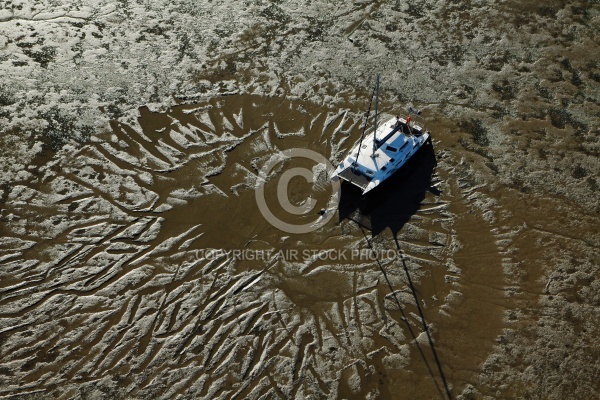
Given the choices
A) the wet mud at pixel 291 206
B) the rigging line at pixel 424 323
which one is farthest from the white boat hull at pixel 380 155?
the rigging line at pixel 424 323

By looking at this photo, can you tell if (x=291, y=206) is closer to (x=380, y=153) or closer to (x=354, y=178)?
(x=354, y=178)

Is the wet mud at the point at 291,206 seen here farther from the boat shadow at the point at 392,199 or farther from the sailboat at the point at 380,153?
the sailboat at the point at 380,153

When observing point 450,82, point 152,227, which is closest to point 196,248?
point 152,227

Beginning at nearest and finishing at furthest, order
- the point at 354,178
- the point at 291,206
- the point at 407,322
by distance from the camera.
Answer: the point at 407,322
the point at 354,178
the point at 291,206

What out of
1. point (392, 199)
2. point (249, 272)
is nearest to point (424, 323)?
point (392, 199)

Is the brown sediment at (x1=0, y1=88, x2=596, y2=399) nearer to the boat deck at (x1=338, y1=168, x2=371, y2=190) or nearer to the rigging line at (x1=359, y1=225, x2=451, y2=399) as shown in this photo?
the rigging line at (x1=359, y1=225, x2=451, y2=399)

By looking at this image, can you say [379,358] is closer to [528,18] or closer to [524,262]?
[524,262]
